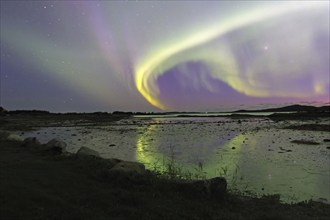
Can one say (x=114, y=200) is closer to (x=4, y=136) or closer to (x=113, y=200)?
(x=113, y=200)

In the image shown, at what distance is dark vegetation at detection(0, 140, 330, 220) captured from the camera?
930 centimetres

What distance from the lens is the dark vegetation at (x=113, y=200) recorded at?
30.5 feet

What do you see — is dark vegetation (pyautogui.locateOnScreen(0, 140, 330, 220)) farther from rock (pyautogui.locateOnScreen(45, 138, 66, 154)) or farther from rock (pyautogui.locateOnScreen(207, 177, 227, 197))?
rock (pyautogui.locateOnScreen(45, 138, 66, 154))

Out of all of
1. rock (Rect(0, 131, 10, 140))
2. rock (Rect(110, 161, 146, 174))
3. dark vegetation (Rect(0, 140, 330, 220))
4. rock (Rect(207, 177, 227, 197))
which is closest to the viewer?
dark vegetation (Rect(0, 140, 330, 220))

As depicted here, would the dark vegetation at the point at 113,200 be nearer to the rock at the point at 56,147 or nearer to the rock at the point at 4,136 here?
the rock at the point at 56,147

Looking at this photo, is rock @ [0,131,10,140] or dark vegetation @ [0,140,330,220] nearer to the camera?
dark vegetation @ [0,140,330,220]

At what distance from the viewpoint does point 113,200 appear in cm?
1056

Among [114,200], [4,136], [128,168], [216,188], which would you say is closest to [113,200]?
[114,200]

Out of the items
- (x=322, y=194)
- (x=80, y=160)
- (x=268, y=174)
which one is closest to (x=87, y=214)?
(x=80, y=160)

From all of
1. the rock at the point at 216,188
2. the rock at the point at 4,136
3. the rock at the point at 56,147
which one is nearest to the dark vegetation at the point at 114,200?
the rock at the point at 216,188

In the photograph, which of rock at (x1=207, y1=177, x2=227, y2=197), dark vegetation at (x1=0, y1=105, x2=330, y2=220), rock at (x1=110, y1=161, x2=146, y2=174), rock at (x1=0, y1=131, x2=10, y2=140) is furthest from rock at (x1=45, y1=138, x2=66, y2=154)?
rock at (x1=207, y1=177, x2=227, y2=197)

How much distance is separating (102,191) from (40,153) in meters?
10.6

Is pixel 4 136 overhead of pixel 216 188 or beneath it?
overhead

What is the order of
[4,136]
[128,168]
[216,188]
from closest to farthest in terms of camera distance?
[216,188]
[128,168]
[4,136]
